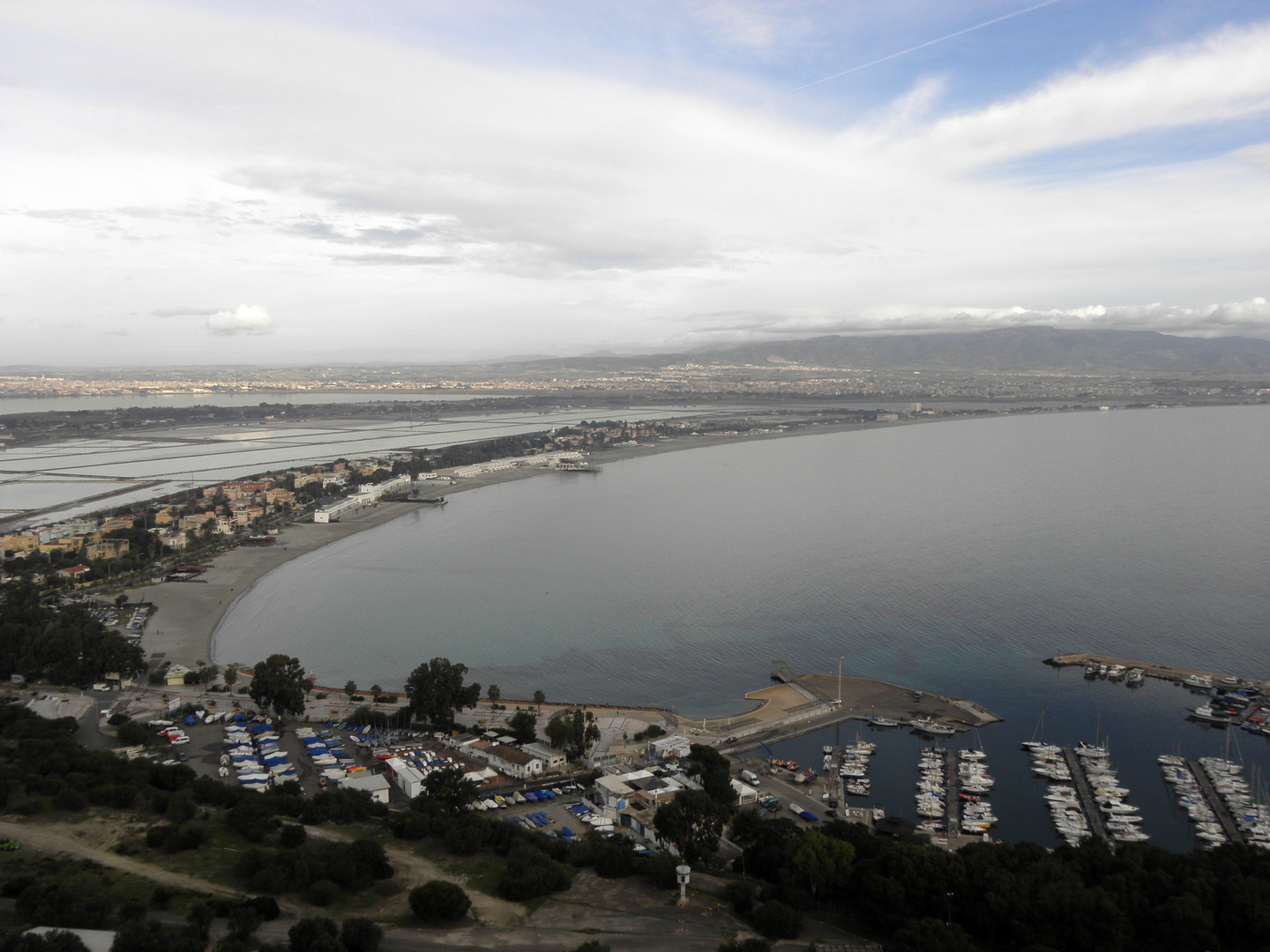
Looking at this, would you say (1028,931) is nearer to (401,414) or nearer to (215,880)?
(215,880)

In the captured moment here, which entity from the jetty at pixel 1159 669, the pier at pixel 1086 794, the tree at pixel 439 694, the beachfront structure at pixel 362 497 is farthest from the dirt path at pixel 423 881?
the beachfront structure at pixel 362 497

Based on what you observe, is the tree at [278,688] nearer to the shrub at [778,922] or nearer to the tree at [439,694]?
the tree at [439,694]

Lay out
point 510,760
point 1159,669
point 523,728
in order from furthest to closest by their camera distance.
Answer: point 1159,669
point 523,728
point 510,760

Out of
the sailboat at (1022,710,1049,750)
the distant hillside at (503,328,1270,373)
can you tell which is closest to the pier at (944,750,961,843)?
the sailboat at (1022,710,1049,750)

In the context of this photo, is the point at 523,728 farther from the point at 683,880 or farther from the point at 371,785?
the point at 683,880

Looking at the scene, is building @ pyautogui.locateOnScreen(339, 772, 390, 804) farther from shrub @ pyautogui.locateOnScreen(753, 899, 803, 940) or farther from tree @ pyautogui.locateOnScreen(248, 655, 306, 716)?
shrub @ pyautogui.locateOnScreen(753, 899, 803, 940)

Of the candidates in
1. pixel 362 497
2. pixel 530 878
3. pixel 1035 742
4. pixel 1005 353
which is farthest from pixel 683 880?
pixel 1005 353

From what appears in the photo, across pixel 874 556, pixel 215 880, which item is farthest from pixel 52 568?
pixel 874 556
